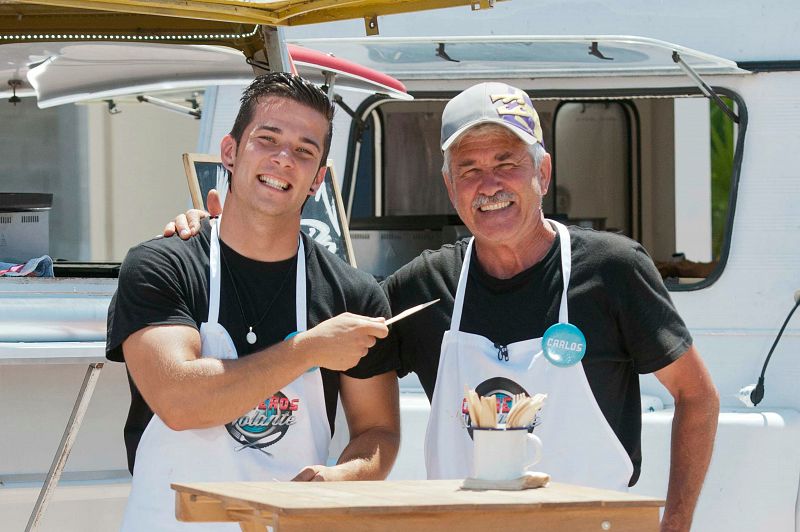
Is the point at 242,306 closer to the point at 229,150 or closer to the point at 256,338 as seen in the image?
the point at 256,338

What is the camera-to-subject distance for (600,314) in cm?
292

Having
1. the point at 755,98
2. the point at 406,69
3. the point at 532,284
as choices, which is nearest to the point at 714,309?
the point at 755,98

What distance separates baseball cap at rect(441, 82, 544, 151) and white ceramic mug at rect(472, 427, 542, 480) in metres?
0.85

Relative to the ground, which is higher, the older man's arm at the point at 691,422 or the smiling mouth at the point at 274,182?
the smiling mouth at the point at 274,182

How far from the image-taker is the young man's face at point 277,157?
2.85 m

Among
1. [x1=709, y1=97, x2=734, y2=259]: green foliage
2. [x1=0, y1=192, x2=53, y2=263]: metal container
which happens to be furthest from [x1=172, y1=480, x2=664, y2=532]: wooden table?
[x1=709, y1=97, x2=734, y2=259]: green foliage

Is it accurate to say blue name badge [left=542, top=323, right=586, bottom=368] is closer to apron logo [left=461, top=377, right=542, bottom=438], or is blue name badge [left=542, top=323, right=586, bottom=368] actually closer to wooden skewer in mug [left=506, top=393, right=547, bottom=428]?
apron logo [left=461, top=377, right=542, bottom=438]

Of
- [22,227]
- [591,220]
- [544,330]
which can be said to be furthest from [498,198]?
[591,220]

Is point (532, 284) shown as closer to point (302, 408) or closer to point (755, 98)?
point (302, 408)

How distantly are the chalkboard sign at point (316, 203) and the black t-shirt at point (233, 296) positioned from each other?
1283 millimetres

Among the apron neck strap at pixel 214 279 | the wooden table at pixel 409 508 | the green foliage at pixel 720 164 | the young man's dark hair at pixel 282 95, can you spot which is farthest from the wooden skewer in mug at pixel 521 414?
the green foliage at pixel 720 164

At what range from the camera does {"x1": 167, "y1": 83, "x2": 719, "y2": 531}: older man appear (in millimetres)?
2869

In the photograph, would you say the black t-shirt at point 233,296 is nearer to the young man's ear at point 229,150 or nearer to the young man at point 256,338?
the young man at point 256,338

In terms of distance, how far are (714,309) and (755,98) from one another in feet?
2.60
